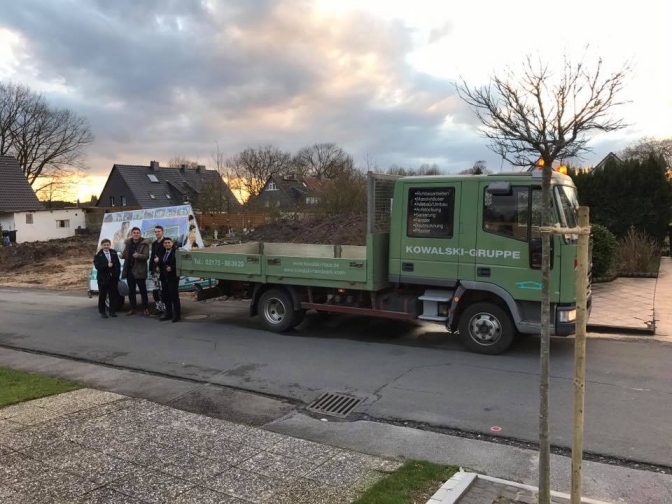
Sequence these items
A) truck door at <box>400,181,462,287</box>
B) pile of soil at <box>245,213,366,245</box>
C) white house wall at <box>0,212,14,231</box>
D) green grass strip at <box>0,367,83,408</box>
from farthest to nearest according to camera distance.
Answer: white house wall at <box>0,212,14,231</box>
pile of soil at <box>245,213,366,245</box>
truck door at <box>400,181,462,287</box>
green grass strip at <box>0,367,83,408</box>

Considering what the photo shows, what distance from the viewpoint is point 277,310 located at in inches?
367

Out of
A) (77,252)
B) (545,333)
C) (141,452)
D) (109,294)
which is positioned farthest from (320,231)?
(545,333)

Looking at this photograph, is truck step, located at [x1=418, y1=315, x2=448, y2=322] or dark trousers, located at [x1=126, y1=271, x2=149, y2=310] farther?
dark trousers, located at [x1=126, y1=271, x2=149, y2=310]

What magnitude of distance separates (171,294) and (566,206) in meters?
7.49

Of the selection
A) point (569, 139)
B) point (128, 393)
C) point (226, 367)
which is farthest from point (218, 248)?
point (569, 139)

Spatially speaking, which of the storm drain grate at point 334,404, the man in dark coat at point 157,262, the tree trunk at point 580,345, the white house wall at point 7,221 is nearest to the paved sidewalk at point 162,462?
the storm drain grate at point 334,404

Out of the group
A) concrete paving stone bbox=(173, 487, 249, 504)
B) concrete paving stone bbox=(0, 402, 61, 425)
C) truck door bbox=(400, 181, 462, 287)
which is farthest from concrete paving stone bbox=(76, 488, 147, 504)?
truck door bbox=(400, 181, 462, 287)

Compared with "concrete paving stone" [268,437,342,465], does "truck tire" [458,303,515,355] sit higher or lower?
higher

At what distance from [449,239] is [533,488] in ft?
14.7

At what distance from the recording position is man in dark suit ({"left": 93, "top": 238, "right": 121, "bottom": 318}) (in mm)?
11180

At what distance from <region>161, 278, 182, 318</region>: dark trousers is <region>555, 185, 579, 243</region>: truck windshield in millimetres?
7246

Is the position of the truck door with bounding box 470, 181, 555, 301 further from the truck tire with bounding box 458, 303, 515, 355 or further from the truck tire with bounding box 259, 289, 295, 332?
the truck tire with bounding box 259, 289, 295, 332

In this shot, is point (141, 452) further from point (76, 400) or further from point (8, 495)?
point (76, 400)

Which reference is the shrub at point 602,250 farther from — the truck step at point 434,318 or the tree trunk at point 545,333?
the tree trunk at point 545,333
